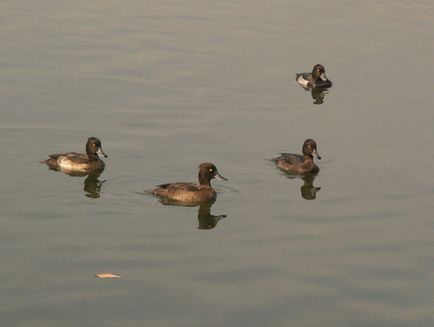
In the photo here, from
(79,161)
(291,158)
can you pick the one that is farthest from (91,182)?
(291,158)

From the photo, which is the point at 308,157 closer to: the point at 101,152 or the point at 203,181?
the point at 203,181

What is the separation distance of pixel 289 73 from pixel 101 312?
16699 millimetres

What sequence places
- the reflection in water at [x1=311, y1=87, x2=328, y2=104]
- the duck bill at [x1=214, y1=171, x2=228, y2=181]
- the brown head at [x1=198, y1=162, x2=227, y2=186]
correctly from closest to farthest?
the brown head at [x1=198, y1=162, x2=227, y2=186] < the duck bill at [x1=214, y1=171, x2=228, y2=181] < the reflection in water at [x1=311, y1=87, x2=328, y2=104]

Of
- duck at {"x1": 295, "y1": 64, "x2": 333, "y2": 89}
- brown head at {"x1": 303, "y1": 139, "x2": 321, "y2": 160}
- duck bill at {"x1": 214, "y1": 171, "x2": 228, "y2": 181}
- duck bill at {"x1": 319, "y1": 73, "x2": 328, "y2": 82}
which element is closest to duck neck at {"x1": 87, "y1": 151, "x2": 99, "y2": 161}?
duck bill at {"x1": 214, "y1": 171, "x2": 228, "y2": 181}

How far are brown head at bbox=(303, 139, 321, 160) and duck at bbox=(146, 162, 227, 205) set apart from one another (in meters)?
2.33

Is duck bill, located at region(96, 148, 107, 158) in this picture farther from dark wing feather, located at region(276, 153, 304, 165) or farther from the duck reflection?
the duck reflection

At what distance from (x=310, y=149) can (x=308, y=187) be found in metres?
0.99

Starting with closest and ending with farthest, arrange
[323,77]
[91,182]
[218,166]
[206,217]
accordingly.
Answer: [206,217], [91,182], [218,166], [323,77]

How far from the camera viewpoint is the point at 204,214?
19875 mm

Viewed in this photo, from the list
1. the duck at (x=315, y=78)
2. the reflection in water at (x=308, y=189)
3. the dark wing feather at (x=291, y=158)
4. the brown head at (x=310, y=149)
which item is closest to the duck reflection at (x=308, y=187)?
the reflection in water at (x=308, y=189)

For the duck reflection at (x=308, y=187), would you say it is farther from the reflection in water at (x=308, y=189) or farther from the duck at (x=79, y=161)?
the duck at (x=79, y=161)

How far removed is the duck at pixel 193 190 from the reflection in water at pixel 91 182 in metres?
1.06

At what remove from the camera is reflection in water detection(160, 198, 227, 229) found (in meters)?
19.2

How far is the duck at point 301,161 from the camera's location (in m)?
22.2
